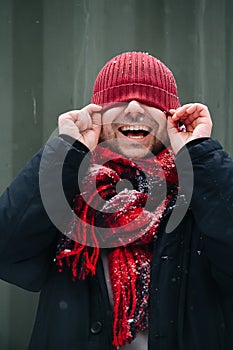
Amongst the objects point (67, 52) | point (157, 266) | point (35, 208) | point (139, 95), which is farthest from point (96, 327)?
point (67, 52)

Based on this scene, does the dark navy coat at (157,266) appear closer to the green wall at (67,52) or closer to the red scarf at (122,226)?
the red scarf at (122,226)

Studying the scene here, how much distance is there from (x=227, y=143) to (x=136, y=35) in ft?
1.78

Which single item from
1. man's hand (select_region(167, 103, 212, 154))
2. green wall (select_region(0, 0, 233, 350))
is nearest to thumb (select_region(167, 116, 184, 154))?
man's hand (select_region(167, 103, 212, 154))

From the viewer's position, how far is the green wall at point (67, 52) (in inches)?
74.8

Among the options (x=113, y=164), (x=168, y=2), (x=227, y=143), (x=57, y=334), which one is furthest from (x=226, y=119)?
(x=57, y=334)

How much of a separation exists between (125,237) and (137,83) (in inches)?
17.4

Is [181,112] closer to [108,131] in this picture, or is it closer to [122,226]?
[108,131]

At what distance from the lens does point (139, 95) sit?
1.40 meters

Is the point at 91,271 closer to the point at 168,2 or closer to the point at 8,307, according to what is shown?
the point at 8,307

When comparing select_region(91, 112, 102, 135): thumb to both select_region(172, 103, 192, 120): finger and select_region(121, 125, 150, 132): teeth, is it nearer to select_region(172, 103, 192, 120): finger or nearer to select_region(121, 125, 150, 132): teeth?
select_region(121, 125, 150, 132): teeth

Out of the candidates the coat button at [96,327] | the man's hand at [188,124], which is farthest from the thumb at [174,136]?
the coat button at [96,327]

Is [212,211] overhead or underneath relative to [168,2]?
underneath

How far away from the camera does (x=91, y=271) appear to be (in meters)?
1.26

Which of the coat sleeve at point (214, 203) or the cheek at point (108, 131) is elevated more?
the cheek at point (108, 131)
